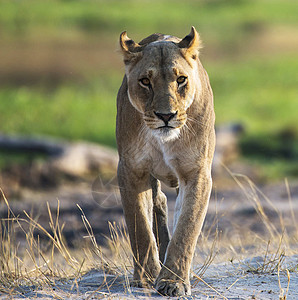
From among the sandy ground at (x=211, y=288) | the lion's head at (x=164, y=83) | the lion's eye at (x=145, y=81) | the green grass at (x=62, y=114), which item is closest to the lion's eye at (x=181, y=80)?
the lion's head at (x=164, y=83)

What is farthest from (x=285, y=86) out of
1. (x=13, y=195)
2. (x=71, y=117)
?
(x=13, y=195)

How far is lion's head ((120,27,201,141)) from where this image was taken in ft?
12.7

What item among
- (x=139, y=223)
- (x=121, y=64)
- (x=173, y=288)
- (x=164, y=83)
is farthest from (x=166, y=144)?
(x=121, y=64)

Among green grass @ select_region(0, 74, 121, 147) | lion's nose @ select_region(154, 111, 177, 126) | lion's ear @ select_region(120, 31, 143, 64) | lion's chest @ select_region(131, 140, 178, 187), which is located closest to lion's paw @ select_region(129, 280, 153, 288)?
lion's chest @ select_region(131, 140, 178, 187)

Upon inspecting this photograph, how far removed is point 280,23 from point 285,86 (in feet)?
56.6

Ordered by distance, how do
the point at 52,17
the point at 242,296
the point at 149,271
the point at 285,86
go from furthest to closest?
the point at 52,17
the point at 285,86
the point at 149,271
the point at 242,296

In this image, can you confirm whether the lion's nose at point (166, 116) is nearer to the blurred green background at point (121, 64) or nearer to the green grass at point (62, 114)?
the blurred green background at point (121, 64)

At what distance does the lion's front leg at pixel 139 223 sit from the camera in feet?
13.8

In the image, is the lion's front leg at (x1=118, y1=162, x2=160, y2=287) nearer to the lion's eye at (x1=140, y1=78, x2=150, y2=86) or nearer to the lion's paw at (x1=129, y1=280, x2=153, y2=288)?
the lion's paw at (x1=129, y1=280, x2=153, y2=288)

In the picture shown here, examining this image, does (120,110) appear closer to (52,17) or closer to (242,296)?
(242,296)

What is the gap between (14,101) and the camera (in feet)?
50.4

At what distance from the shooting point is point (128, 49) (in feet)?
13.8

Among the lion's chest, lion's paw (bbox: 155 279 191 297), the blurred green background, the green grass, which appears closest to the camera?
lion's paw (bbox: 155 279 191 297)

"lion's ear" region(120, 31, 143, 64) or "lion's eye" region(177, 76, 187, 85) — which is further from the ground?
"lion's ear" region(120, 31, 143, 64)
